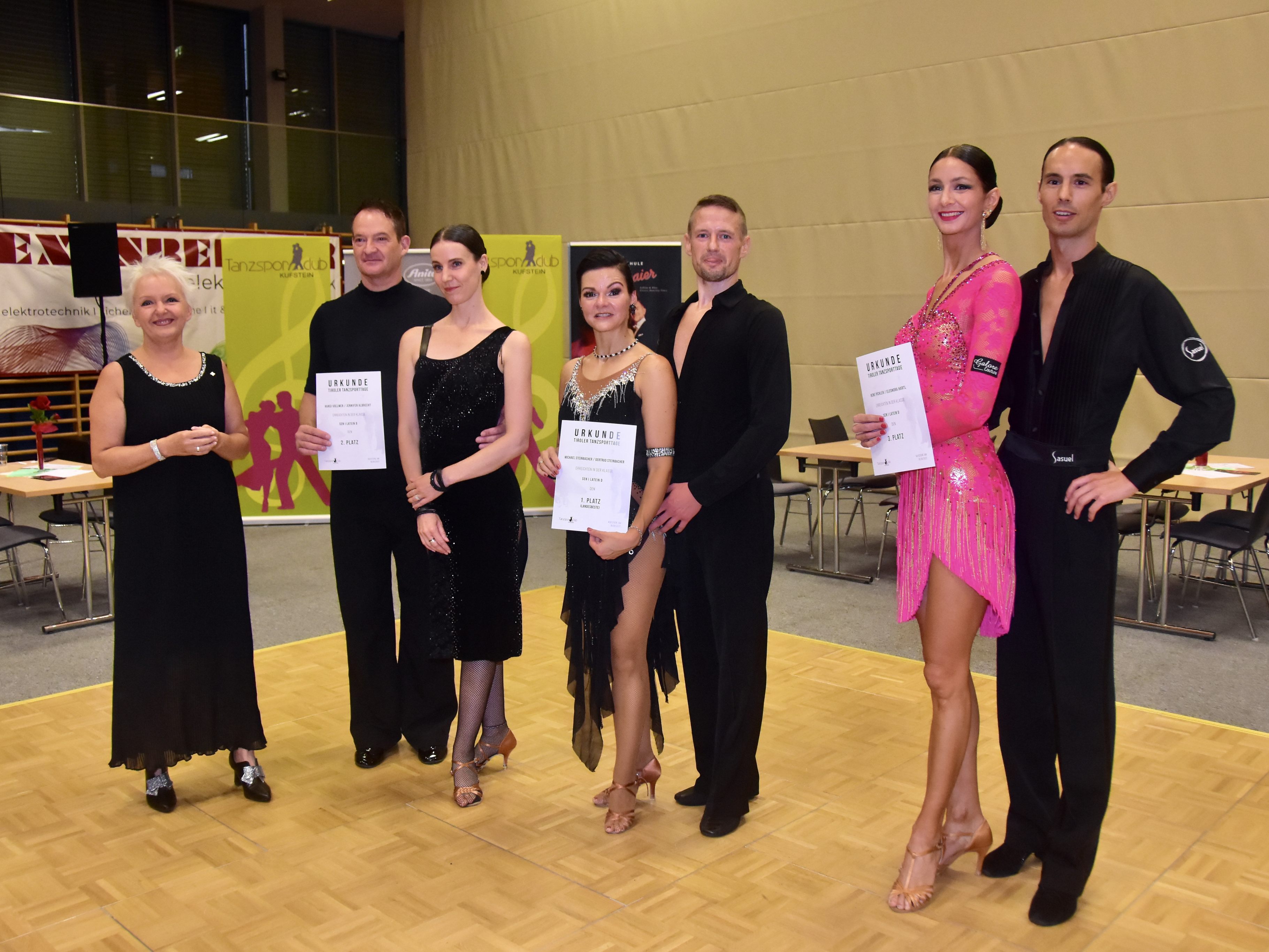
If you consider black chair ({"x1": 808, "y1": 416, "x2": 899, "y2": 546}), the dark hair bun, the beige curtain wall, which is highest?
the beige curtain wall

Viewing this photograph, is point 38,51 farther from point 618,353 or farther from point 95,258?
point 618,353

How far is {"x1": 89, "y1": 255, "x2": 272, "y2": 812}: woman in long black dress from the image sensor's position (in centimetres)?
324

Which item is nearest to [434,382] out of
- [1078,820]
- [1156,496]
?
[1078,820]

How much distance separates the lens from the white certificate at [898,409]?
258 cm

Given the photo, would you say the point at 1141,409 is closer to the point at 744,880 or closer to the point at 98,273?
the point at 744,880

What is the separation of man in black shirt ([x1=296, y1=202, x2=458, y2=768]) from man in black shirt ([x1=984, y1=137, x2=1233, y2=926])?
1.91m

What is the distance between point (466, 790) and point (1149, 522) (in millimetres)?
4335

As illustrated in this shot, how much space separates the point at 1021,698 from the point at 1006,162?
257 inches

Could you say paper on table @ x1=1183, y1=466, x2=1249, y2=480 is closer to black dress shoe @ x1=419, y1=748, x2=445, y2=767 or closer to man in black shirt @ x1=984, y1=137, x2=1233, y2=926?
man in black shirt @ x1=984, y1=137, x2=1233, y2=926

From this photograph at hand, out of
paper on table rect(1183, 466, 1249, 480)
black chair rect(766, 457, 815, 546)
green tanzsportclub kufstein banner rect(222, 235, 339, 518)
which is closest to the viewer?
paper on table rect(1183, 466, 1249, 480)

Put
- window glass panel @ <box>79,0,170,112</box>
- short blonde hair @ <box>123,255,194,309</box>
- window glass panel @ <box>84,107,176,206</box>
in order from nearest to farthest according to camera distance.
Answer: short blonde hair @ <box>123,255,194,309</box> → window glass panel @ <box>84,107,176,206</box> → window glass panel @ <box>79,0,170,112</box>

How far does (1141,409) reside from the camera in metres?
7.98

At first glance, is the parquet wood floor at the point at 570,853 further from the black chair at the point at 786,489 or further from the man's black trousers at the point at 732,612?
the black chair at the point at 786,489

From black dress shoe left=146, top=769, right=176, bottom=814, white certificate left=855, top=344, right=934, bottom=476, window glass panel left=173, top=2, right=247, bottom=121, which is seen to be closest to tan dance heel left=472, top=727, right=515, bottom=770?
black dress shoe left=146, top=769, right=176, bottom=814
